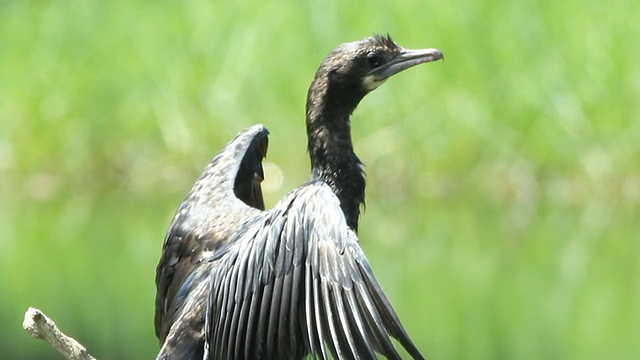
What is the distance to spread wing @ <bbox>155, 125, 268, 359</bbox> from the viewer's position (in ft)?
22.5

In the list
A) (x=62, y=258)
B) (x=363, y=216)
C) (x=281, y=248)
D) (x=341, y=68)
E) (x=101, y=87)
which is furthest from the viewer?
(x=101, y=87)

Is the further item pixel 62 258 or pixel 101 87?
pixel 101 87

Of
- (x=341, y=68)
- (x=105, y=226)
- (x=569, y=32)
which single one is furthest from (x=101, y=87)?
(x=341, y=68)

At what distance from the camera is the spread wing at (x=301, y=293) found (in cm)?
588

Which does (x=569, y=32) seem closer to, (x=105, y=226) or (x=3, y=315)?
(x=105, y=226)

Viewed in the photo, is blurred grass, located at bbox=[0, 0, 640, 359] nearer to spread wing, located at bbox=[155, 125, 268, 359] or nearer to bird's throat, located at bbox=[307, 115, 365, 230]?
spread wing, located at bbox=[155, 125, 268, 359]

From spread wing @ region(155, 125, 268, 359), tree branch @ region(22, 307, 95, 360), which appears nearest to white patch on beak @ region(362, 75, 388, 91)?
spread wing @ region(155, 125, 268, 359)

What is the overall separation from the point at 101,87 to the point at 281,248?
10.8m

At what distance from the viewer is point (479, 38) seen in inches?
613

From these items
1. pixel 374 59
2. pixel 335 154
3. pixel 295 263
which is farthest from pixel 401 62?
pixel 295 263

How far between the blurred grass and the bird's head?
493 centimetres

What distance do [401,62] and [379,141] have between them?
8273mm

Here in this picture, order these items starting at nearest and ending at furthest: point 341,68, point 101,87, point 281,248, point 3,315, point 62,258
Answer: point 281,248, point 341,68, point 3,315, point 62,258, point 101,87

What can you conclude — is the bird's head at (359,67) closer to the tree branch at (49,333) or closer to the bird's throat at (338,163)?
the bird's throat at (338,163)
